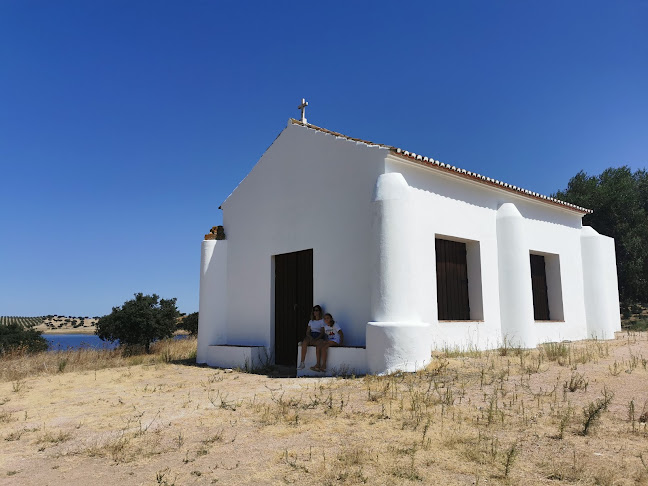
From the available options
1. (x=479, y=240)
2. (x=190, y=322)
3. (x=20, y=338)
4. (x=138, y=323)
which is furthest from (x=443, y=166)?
(x=20, y=338)

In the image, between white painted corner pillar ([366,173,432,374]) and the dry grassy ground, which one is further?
white painted corner pillar ([366,173,432,374])

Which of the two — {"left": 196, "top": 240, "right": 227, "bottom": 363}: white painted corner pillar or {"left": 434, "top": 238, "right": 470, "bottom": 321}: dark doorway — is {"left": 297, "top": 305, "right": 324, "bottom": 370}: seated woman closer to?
{"left": 434, "top": 238, "right": 470, "bottom": 321}: dark doorway

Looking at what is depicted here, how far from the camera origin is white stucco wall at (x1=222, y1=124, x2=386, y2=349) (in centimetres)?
989

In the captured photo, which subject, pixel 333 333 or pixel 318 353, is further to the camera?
pixel 333 333

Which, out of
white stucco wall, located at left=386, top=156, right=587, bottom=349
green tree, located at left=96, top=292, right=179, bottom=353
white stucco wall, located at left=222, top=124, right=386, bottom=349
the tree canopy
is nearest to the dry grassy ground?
white stucco wall, located at left=386, top=156, right=587, bottom=349

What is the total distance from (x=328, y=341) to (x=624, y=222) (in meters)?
22.4

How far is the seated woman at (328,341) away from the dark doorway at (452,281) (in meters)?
2.48

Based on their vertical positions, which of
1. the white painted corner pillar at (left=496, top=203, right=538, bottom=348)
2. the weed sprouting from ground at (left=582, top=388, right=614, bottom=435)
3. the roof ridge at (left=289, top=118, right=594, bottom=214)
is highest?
the roof ridge at (left=289, top=118, right=594, bottom=214)

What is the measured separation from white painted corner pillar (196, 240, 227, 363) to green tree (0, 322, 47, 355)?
40.3 ft

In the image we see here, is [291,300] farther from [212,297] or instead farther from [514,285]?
[514,285]

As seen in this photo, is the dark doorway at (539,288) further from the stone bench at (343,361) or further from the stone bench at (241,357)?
the stone bench at (241,357)

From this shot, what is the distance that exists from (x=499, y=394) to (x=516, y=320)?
18.1ft

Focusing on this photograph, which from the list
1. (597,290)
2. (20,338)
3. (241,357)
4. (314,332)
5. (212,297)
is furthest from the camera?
(20,338)

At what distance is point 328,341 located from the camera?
31.7 feet
